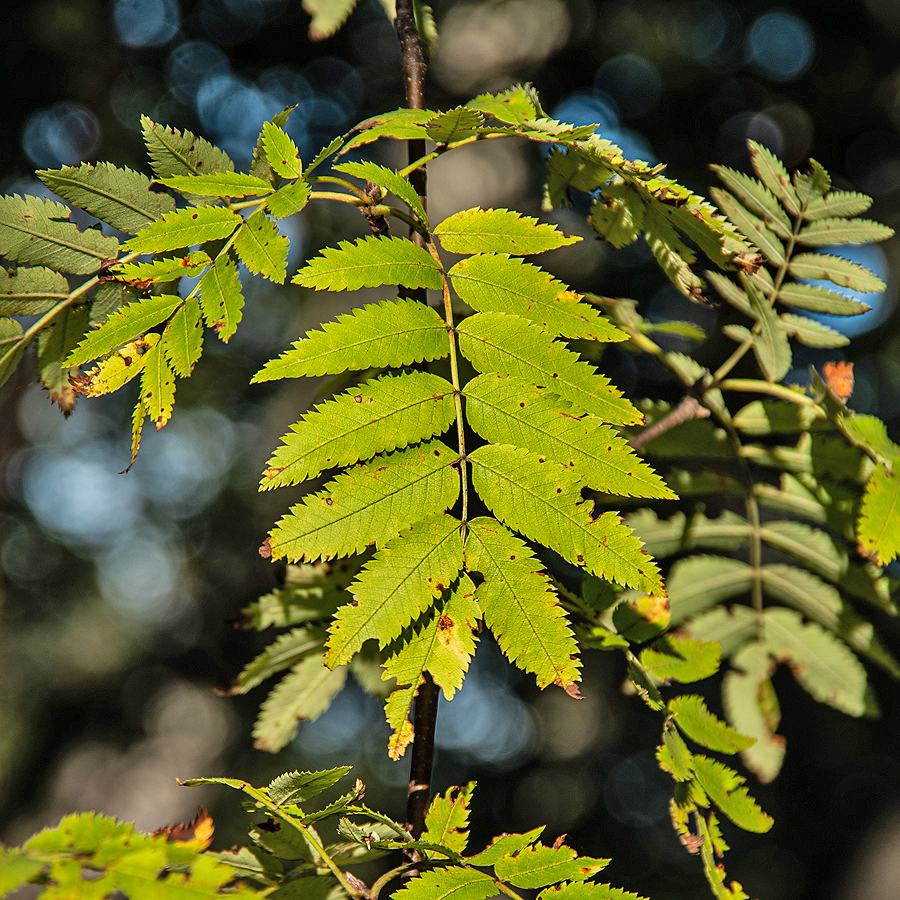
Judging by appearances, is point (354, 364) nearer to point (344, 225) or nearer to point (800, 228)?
point (800, 228)

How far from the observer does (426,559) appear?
75 centimetres

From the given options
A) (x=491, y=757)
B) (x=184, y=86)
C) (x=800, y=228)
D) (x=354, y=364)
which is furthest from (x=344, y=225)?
(x=491, y=757)

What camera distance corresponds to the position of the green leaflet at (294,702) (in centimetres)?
128

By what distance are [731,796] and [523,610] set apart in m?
0.49

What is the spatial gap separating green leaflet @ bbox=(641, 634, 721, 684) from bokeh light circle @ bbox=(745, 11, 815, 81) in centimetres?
598

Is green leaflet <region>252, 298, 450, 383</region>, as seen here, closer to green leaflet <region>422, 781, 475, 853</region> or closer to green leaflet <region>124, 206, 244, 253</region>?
green leaflet <region>124, 206, 244, 253</region>

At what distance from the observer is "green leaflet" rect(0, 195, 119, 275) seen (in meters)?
1.01

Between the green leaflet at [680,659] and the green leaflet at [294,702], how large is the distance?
571mm

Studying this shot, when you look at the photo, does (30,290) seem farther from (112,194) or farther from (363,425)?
(363,425)

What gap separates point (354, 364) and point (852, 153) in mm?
6113

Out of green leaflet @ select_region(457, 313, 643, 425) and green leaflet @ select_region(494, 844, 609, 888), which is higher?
green leaflet @ select_region(457, 313, 643, 425)

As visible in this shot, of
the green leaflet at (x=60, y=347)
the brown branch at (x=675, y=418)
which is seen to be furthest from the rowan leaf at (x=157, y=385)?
the brown branch at (x=675, y=418)

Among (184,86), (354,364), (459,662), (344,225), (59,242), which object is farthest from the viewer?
(184,86)

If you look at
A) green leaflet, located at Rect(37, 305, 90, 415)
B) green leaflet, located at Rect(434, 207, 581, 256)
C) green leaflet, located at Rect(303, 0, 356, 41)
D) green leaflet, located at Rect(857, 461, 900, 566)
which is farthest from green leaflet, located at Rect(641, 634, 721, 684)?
green leaflet, located at Rect(303, 0, 356, 41)
